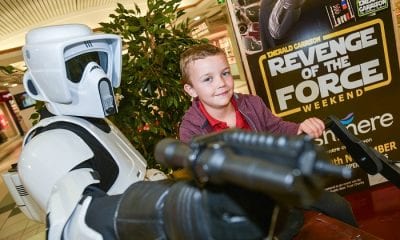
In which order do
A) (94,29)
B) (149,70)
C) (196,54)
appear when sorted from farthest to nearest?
(94,29), (149,70), (196,54)

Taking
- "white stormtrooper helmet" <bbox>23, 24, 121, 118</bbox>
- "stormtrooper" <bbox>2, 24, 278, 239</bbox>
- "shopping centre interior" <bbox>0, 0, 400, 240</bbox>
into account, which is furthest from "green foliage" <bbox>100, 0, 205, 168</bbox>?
"white stormtrooper helmet" <bbox>23, 24, 121, 118</bbox>

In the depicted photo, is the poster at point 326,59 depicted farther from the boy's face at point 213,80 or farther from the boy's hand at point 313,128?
the boy's hand at point 313,128

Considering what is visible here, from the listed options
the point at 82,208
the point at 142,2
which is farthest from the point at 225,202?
the point at 142,2

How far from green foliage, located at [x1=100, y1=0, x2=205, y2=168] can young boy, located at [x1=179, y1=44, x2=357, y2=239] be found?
82 cm

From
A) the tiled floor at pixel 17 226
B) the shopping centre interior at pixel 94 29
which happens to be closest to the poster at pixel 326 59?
the shopping centre interior at pixel 94 29

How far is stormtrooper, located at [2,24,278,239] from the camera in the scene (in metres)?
0.54

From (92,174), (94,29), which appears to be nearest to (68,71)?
(92,174)

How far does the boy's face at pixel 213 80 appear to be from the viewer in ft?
4.71

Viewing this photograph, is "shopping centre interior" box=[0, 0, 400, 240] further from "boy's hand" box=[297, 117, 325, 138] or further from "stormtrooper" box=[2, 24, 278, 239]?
"stormtrooper" box=[2, 24, 278, 239]

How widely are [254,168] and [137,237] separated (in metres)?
0.38

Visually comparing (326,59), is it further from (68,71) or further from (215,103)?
(68,71)

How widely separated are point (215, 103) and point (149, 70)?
1.06 metres

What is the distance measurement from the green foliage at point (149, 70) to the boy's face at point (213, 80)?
0.93m

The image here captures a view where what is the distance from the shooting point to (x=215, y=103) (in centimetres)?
146
